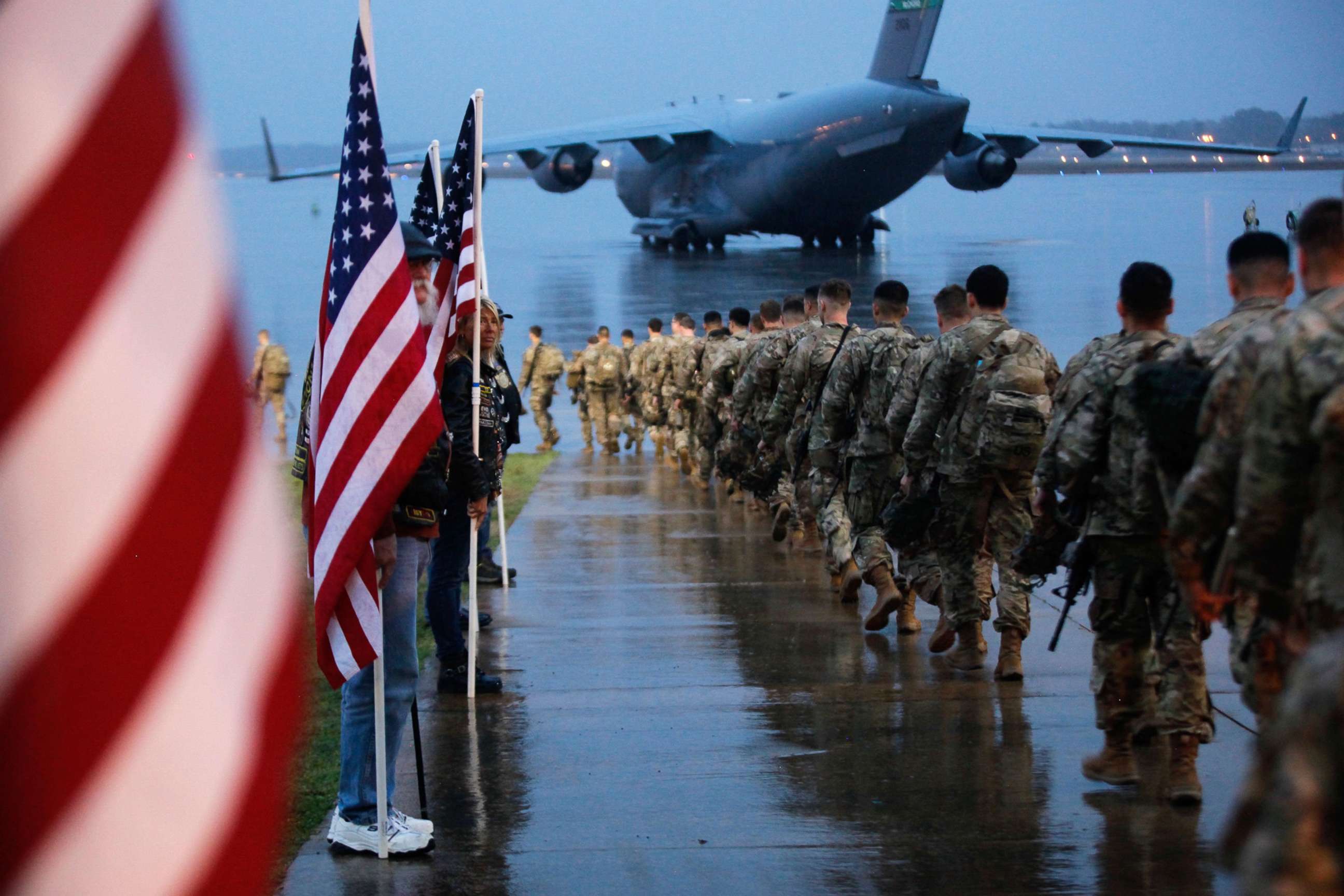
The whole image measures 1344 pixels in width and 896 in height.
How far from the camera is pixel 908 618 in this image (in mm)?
9617

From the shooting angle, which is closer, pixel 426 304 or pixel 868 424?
pixel 426 304

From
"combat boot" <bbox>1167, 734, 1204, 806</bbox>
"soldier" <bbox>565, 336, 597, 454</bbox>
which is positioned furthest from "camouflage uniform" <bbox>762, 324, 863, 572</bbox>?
"soldier" <bbox>565, 336, 597, 454</bbox>

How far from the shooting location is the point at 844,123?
52.0 meters

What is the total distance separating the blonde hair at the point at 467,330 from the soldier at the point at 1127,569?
2.99 metres

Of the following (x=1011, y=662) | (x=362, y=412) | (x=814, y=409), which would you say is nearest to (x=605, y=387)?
(x=814, y=409)

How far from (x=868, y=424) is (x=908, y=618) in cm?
124

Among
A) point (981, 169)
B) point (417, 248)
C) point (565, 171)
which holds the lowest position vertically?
point (417, 248)

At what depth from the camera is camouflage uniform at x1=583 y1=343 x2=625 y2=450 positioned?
22844 mm

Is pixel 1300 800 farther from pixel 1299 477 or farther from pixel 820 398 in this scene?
pixel 820 398

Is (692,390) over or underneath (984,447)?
over

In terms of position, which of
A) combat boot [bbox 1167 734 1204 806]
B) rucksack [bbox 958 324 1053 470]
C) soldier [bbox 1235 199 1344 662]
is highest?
rucksack [bbox 958 324 1053 470]

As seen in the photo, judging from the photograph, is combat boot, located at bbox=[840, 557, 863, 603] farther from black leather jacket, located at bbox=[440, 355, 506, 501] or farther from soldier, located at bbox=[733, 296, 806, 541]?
black leather jacket, located at bbox=[440, 355, 506, 501]

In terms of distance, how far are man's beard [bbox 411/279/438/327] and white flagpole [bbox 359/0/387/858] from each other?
1170mm

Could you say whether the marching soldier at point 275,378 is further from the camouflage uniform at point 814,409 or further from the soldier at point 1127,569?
the soldier at point 1127,569
